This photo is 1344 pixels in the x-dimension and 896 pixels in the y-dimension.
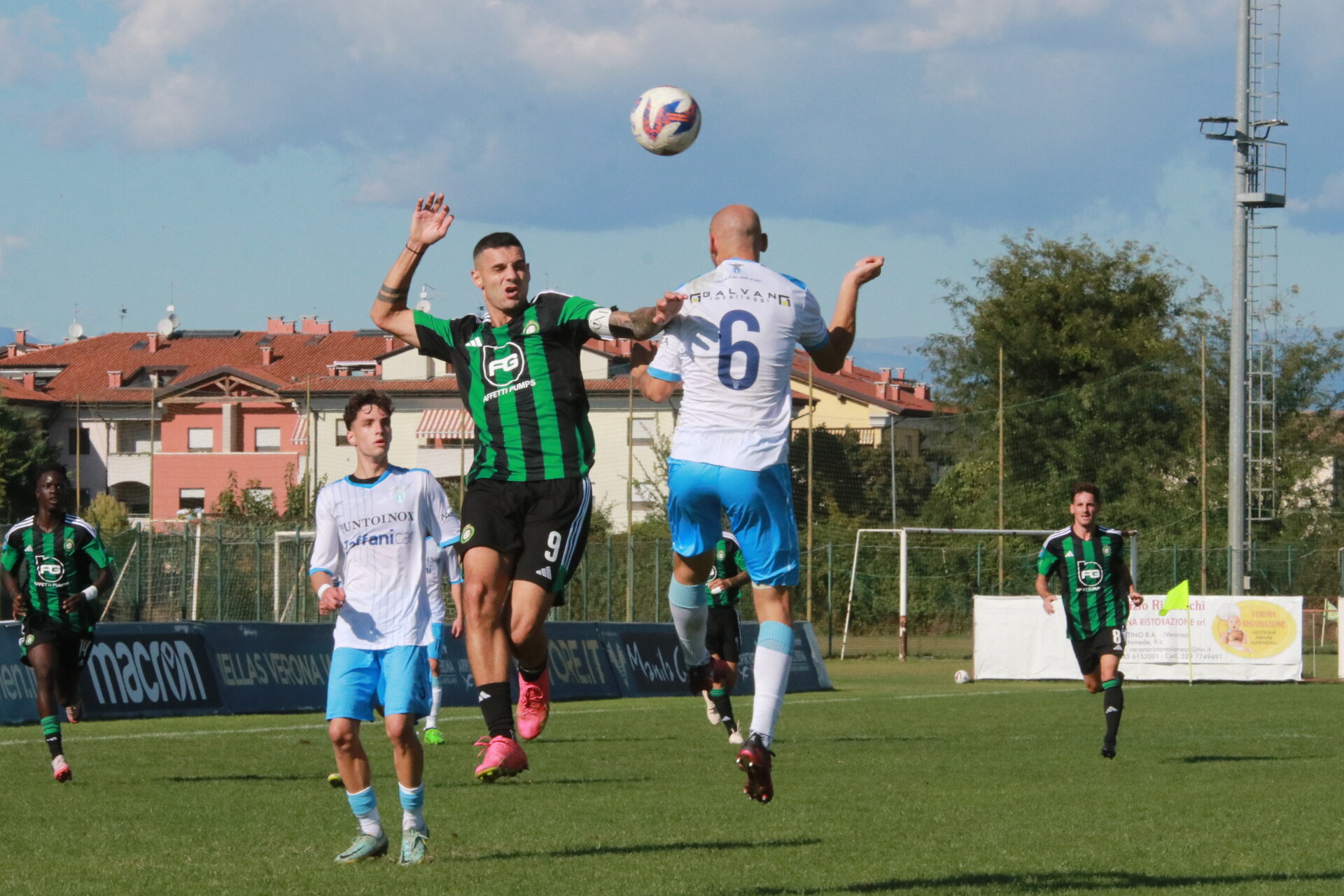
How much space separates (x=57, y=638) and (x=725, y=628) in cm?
706

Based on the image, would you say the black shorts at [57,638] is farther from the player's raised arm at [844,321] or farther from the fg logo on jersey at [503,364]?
the player's raised arm at [844,321]

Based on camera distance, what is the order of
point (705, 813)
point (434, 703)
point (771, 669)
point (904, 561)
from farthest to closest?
A: point (904, 561)
point (434, 703)
point (705, 813)
point (771, 669)

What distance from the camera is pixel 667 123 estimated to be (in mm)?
8836

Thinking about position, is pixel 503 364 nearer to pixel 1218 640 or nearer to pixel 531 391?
pixel 531 391

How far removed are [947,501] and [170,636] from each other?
3394 centimetres

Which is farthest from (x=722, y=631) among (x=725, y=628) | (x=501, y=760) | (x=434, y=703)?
(x=501, y=760)

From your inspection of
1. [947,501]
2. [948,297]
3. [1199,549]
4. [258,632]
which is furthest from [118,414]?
[258,632]

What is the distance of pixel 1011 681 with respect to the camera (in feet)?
102

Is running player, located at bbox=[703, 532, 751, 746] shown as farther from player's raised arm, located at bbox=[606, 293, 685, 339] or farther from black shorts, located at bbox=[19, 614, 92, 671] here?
player's raised arm, located at bbox=[606, 293, 685, 339]

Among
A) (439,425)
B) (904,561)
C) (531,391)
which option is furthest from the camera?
(439,425)

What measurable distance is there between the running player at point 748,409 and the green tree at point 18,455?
6206 centimetres

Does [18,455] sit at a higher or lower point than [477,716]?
higher

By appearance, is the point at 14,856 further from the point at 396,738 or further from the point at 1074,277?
the point at 1074,277

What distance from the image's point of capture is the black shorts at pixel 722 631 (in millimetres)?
18516
